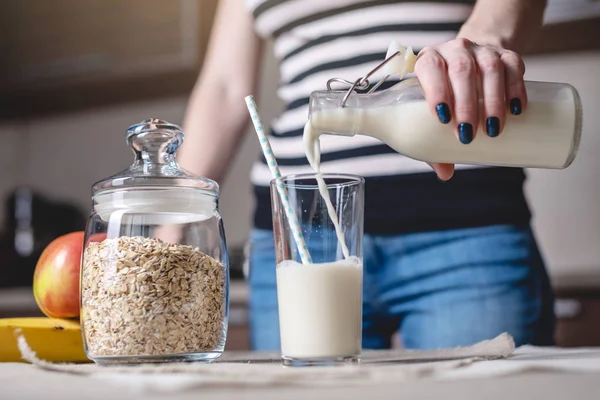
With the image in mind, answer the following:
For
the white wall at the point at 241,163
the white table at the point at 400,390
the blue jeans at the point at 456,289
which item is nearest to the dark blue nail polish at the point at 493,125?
the white table at the point at 400,390

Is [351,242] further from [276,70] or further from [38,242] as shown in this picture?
[38,242]

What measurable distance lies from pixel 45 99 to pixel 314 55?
5.98ft

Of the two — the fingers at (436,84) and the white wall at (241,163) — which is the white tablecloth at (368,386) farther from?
the white wall at (241,163)

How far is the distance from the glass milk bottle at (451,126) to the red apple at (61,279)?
302mm

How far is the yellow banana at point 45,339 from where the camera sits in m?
0.70

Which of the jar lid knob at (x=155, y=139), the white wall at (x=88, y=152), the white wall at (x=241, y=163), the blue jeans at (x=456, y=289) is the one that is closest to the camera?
the jar lid knob at (x=155, y=139)

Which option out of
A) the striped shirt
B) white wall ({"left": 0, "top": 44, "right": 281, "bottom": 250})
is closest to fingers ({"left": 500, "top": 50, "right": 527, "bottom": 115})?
the striped shirt

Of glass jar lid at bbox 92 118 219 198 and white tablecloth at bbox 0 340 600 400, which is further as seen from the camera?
glass jar lid at bbox 92 118 219 198

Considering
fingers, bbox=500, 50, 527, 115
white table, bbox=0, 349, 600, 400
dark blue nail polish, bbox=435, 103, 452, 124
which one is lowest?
white table, bbox=0, 349, 600, 400

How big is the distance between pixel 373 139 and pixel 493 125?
0.44 metres

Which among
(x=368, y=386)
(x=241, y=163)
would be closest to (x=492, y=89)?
(x=368, y=386)

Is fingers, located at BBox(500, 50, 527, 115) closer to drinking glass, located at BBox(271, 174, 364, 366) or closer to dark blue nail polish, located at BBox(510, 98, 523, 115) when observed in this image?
dark blue nail polish, located at BBox(510, 98, 523, 115)

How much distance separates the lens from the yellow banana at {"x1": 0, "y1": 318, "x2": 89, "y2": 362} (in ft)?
2.30

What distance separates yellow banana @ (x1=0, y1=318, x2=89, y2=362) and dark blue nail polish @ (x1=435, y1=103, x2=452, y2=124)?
0.42m
